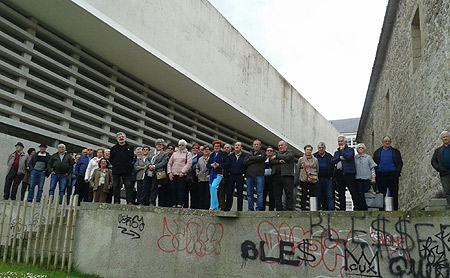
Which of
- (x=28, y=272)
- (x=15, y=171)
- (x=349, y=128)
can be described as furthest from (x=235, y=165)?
(x=349, y=128)

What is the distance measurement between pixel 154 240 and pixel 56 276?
1.95 metres

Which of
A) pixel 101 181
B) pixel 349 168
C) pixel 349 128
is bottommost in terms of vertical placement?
pixel 101 181

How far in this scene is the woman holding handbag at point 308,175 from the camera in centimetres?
930

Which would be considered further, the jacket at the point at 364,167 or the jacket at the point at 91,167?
the jacket at the point at 91,167

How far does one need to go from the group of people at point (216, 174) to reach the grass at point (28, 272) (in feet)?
7.33

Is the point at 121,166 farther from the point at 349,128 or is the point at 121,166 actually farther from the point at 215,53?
the point at 349,128

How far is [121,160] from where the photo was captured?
9.88 meters

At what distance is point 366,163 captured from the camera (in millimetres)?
9141

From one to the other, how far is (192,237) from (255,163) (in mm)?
2080

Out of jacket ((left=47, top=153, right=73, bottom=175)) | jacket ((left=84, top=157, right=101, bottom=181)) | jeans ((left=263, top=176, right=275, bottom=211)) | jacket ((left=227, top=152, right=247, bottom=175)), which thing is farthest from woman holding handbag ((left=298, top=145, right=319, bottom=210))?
jacket ((left=47, top=153, right=73, bottom=175))

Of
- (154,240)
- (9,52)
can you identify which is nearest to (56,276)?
(154,240)

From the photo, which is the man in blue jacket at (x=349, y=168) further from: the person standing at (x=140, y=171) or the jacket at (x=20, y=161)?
the jacket at (x=20, y=161)

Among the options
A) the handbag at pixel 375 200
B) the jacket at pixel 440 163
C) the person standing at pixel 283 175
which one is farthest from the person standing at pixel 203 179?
the jacket at pixel 440 163

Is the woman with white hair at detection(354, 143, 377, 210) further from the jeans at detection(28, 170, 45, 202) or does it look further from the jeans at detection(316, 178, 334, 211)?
the jeans at detection(28, 170, 45, 202)
